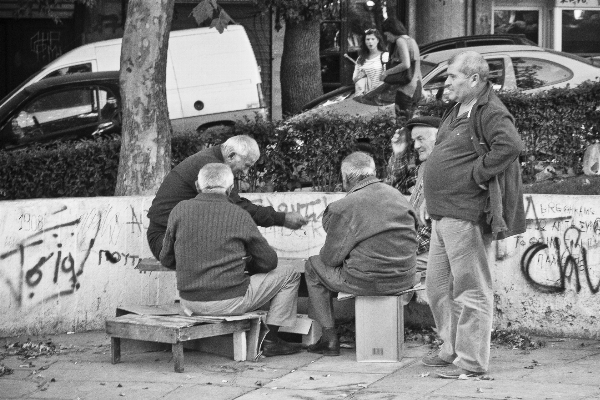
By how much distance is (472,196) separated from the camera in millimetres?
6070

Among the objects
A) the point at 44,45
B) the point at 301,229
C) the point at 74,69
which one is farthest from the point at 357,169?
the point at 44,45

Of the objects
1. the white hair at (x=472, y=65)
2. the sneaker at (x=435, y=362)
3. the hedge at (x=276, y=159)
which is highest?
the white hair at (x=472, y=65)

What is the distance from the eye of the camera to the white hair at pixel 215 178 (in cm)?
674

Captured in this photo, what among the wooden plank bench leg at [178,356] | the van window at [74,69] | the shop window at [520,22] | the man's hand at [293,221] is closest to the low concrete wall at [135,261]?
the man's hand at [293,221]

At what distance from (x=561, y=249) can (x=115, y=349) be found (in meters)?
3.09

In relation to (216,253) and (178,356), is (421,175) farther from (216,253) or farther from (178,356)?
(178,356)

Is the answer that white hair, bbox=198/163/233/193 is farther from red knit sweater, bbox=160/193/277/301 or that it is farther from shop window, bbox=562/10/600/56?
shop window, bbox=562/10/600/56

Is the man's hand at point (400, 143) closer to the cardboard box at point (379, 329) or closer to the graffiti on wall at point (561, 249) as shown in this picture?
the graffiti on wall at point (561, 249)

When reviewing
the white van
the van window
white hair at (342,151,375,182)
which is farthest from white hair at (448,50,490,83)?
the van window

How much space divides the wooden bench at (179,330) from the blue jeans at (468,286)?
1.32m

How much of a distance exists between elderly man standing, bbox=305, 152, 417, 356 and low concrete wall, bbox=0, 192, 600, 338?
1.06 metres

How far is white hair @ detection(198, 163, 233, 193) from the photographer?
674 cm

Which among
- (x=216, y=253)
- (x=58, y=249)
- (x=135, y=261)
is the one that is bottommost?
(x=135, y=261)

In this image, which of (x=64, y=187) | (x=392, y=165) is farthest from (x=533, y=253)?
(x=64, y=187)
